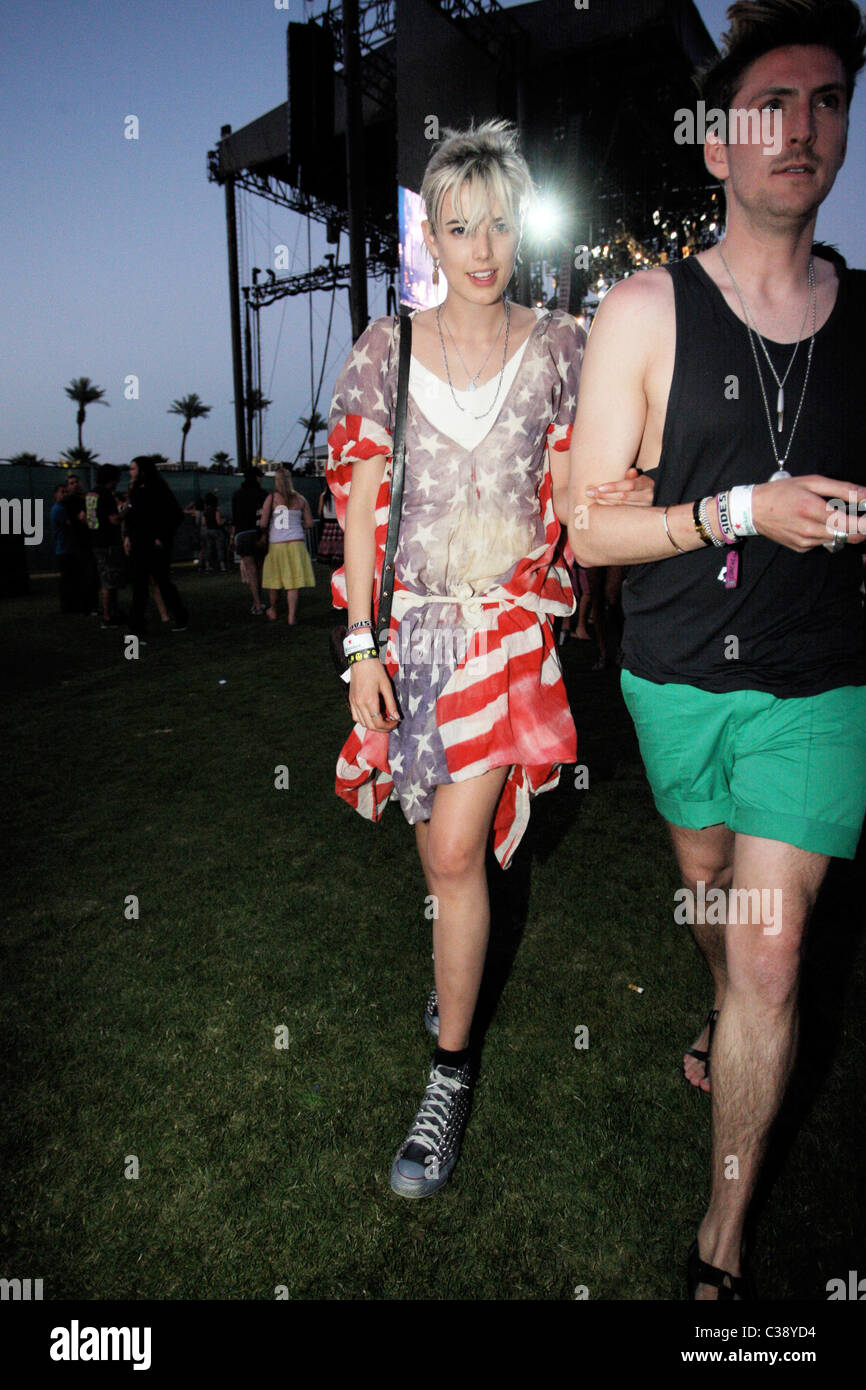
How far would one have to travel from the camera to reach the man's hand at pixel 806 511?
1.16 meters

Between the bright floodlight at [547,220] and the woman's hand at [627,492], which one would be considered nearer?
the woman's hand at [627,492]

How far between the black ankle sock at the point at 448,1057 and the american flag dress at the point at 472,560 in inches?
23.6

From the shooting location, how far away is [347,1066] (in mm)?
2209

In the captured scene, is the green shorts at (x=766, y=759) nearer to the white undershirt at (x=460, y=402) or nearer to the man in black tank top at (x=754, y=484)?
the man in black tank top at (x=754, y=484)

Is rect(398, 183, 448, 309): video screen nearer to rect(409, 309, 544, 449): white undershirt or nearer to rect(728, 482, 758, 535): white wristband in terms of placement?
rect(409, 309, 544, 449): white undershirt

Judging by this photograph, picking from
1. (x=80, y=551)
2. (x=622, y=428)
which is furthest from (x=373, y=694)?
(x=80, y=551)

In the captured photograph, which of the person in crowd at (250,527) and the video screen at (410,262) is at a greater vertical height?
the video screen at (410,262)

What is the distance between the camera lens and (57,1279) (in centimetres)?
160

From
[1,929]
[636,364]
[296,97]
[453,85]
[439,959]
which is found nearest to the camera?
[636,364]

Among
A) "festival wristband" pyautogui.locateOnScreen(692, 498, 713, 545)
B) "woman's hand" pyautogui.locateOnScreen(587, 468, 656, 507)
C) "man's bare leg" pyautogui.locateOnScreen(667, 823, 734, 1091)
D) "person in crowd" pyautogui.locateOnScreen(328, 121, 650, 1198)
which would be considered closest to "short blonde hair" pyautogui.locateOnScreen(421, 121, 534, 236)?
"person in crowd" pyautogui.locateOnScreen(328, 121, 650, 1198)

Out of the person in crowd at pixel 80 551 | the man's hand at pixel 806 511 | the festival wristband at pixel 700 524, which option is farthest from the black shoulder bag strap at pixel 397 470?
the person in crowd at pixel 80 551

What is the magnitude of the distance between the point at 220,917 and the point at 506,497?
2029 millimetres

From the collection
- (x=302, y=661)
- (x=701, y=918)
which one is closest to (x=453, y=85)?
(x=302, y=661)
